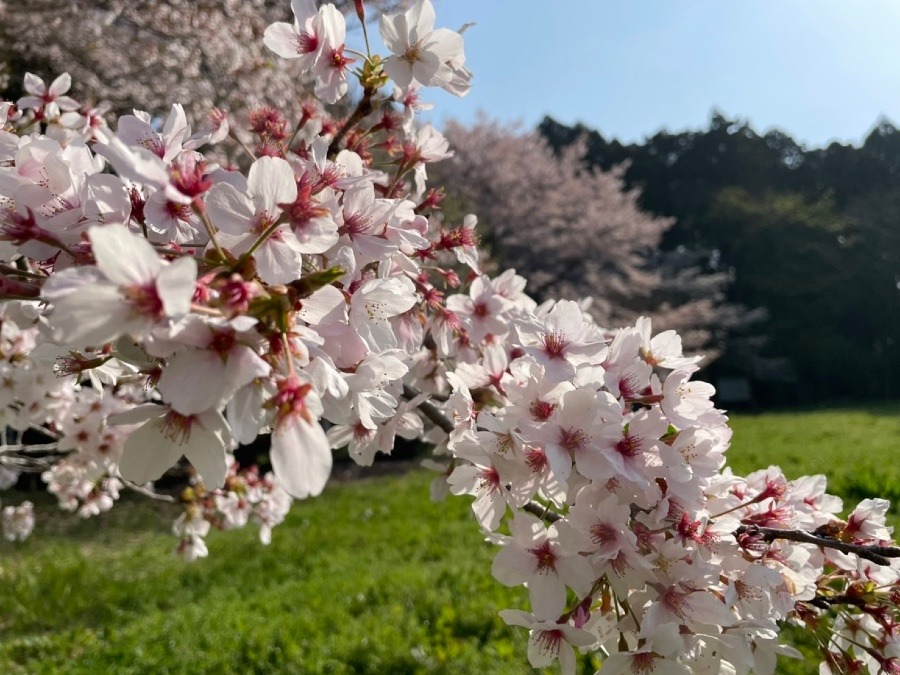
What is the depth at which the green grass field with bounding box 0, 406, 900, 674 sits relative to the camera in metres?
3.05

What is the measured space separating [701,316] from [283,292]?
16841 mm

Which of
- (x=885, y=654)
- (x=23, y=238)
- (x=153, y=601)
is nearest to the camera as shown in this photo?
(x=23, y=238)

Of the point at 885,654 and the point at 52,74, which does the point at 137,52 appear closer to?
the point at 52,74

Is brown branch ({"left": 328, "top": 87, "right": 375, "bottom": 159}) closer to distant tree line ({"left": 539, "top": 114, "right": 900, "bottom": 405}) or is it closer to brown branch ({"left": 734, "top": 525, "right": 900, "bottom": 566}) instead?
brown branch ({"left": 734, "top": 525, "right": 900, "bottom": 566})

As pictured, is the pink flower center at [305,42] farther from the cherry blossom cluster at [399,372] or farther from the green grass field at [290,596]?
the green grass field at [290,596]

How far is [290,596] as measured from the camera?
3.95 m

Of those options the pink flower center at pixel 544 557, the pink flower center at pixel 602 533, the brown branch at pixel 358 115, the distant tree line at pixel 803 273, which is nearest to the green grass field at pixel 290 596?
the pink flower center at pixel 544 557

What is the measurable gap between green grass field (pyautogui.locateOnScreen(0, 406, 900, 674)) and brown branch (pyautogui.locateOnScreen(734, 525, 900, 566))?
6.93 feet

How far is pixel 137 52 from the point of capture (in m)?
5.92

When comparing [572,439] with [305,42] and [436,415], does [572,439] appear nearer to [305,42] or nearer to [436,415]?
[436,415]

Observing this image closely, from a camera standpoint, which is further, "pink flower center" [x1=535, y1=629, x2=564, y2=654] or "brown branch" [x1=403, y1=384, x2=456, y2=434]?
"brown branch" [x1=403, y1=384, x2=456, y2=434]

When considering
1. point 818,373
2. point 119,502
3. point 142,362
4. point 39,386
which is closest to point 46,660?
point 39,386

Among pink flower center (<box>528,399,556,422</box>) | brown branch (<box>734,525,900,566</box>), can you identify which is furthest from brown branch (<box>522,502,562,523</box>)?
brown branch (<box>734,525,900,566</box>)

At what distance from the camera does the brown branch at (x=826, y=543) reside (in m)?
0.94
